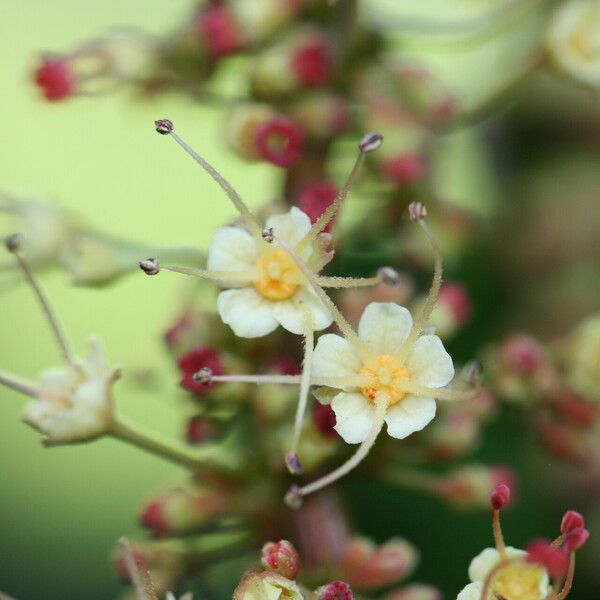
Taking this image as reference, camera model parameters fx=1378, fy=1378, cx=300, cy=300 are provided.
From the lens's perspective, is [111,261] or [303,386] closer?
[303,386]

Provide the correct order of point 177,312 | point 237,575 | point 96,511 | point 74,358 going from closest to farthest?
point 74,358
point 237,575
point 177,312
point 96,511

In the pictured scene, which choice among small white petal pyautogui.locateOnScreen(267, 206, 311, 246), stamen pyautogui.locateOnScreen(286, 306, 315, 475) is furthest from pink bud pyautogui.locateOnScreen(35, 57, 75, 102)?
stamen pyautogui.locateOnScreen(286, 306, 315, 475)

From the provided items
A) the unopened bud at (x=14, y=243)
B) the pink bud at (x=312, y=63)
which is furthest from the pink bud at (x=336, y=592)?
the pink bud at (x=312, y=63)

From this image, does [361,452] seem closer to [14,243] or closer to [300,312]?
[300,312]

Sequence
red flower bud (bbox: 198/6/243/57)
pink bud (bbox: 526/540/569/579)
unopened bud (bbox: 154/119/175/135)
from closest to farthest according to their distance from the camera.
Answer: pink bud (bbox: 526/540/569/579) → unopened bud (bbox: 154/119/175/135) → red flower bud (bbox: 198/6/243/57)

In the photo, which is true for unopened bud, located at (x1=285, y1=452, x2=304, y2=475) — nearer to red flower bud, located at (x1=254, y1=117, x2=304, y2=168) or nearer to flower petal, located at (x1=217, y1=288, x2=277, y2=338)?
flower petal, located at (x1=217, y1=288, x2=277, y2=338)

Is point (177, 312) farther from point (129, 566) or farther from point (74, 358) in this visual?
point (129, 566)

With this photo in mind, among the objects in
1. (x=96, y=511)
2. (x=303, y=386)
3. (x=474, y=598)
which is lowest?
(x=474, y=598)

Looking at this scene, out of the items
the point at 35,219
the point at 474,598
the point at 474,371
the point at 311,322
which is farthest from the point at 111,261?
the point at 474,598
